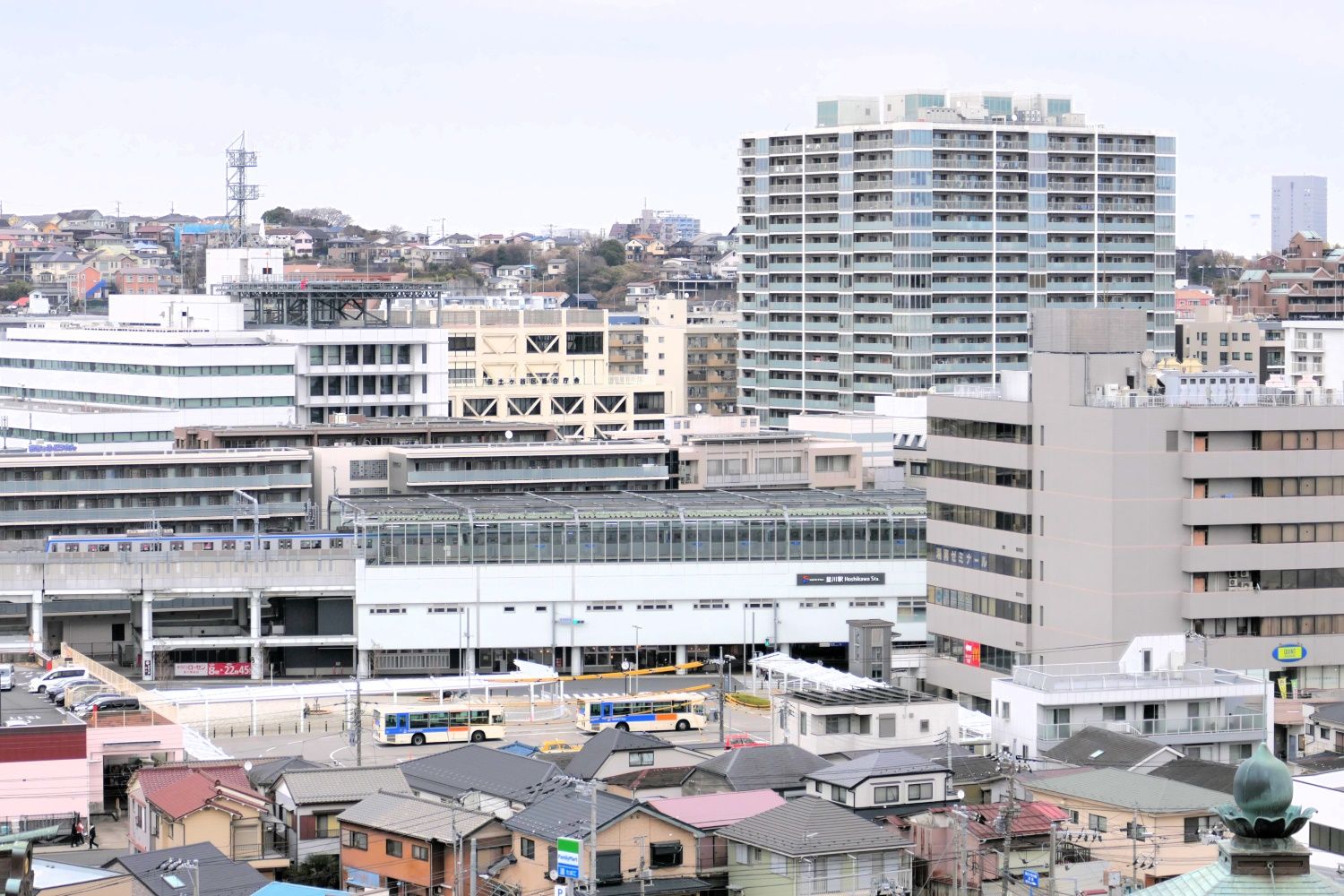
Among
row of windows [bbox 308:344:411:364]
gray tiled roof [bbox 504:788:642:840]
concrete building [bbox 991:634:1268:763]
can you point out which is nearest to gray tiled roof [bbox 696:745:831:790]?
gray tiled roof [bbox 504:788:642:840]

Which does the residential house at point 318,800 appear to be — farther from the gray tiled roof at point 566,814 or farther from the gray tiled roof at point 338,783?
the gray tiled roof at point 566,814

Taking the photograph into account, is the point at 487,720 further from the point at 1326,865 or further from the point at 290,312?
the point at 290,312

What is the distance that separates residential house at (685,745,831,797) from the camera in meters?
43.2

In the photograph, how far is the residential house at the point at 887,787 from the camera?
40.9 m

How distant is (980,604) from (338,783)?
22.6m

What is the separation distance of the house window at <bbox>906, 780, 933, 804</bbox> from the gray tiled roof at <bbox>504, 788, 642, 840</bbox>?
5.11m

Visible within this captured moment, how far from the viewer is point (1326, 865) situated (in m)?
36.6

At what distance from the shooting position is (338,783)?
1745 inches

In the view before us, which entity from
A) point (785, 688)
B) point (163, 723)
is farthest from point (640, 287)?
point (163, 723)

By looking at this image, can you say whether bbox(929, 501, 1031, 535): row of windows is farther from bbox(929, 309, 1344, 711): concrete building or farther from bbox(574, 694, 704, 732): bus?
bbox(574, 694, 704, 732): bus

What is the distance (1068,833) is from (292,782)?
572 inches

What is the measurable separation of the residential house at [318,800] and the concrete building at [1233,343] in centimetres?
10639

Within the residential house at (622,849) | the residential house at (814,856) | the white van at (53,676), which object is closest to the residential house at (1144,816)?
the residential house at (814,856)

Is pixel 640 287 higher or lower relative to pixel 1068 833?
higher
